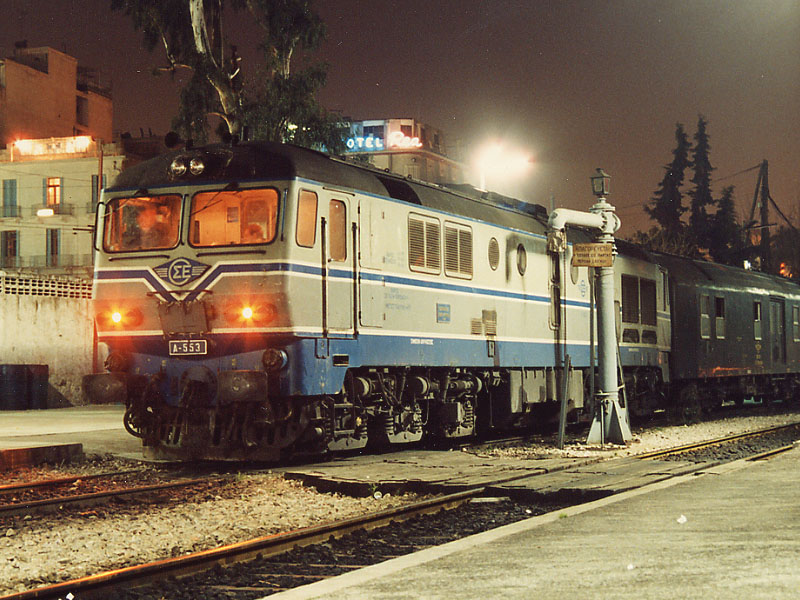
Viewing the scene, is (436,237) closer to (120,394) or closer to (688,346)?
(120,394)

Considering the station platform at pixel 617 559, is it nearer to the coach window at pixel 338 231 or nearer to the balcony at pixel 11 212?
the coach window at pixel 338 231

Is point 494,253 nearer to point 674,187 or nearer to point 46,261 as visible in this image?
point 46,261

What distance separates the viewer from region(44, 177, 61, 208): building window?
56.4m

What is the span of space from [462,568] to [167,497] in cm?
475

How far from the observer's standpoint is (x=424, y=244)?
48.9 ft

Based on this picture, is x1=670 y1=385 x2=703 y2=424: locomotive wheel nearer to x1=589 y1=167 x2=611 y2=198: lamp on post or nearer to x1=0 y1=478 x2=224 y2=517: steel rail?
x1=589 y1=167 x2=611 y2=198: lamp on post

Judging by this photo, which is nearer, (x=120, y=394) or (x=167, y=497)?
(x=167, y=497)

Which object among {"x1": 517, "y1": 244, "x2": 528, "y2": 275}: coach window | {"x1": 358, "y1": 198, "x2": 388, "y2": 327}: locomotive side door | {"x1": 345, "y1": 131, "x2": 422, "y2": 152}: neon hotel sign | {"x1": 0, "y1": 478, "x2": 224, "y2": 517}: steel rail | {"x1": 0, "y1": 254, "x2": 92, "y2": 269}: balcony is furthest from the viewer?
{"x1": 345, "y1": 131, "x2": 422, "y2": 152}: neon hotel sign

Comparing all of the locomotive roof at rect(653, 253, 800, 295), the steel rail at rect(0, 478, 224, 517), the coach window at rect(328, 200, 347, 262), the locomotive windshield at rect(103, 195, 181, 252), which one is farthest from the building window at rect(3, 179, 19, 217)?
the steel rail at rect(0, 478, 224, 517)

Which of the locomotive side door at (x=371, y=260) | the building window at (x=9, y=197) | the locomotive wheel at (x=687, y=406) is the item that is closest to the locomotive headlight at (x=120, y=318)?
the locomotive side door at (x=371, y=260)

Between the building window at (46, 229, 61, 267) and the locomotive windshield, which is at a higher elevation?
the building window at (46, 229, 61, 267)

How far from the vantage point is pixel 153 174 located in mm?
13719

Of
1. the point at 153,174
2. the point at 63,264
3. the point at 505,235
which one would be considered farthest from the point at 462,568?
the point at 63,264

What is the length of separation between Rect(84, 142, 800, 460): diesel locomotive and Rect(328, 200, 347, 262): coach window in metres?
0.03
